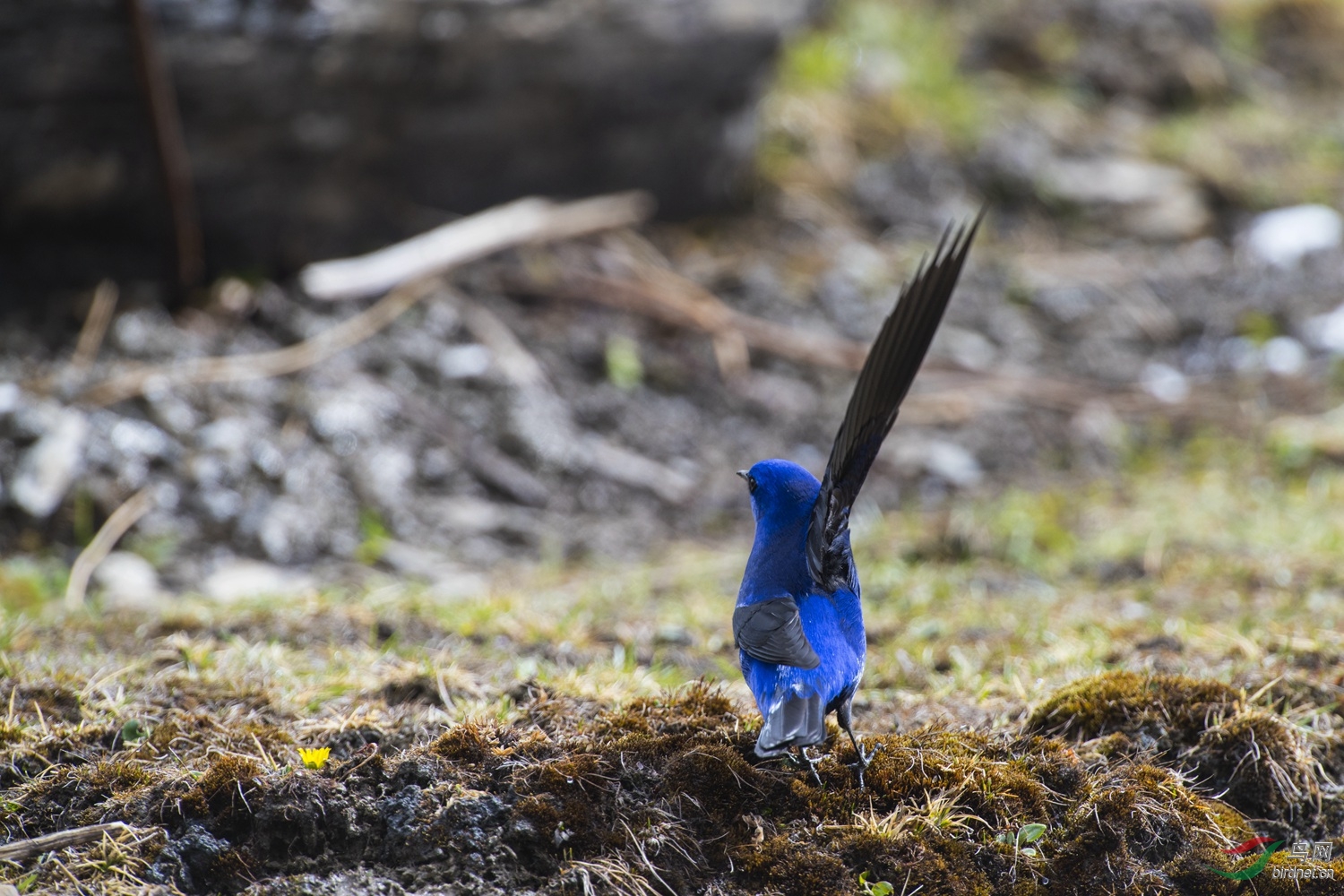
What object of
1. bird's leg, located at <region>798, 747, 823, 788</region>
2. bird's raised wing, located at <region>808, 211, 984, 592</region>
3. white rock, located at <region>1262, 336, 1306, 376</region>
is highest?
bird's raised wing, located at <region>808, 211, 984, 592</region>

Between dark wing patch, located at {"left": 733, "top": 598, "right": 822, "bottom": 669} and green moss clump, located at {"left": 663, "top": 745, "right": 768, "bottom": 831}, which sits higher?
dark wing patch, located at {"left": 733, "top": 598, "right": 822, "bottom": 669}

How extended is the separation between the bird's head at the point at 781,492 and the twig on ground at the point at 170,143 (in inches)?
153

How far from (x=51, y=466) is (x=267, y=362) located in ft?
3.83

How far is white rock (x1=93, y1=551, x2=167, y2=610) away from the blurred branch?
6.56 ft

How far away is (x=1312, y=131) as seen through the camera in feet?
31.4

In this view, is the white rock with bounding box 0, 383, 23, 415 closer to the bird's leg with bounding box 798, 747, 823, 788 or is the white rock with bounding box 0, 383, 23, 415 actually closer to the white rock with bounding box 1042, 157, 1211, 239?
the bird's leg with bounding box 798, 747, 823, 788

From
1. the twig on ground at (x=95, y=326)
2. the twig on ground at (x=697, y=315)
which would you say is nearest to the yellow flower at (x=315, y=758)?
the twig on ground at (x=95, y=326)

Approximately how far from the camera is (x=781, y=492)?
2752mm

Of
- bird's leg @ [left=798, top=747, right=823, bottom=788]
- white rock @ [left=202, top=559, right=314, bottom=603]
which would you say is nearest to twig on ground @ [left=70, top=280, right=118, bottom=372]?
white rock @ [left=202, top=559, right=314, bottom=603]

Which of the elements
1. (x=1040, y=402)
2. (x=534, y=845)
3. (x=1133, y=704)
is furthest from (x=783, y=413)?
(x=534, y=845)

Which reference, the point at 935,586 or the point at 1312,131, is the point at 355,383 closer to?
the point at 935,586

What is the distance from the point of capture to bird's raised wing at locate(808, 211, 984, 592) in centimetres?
218

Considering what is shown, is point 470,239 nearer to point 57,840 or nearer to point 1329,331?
point 57,840

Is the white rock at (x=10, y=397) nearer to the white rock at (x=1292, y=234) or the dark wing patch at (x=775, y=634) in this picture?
the dark wing patch at (x=775, y=634)
